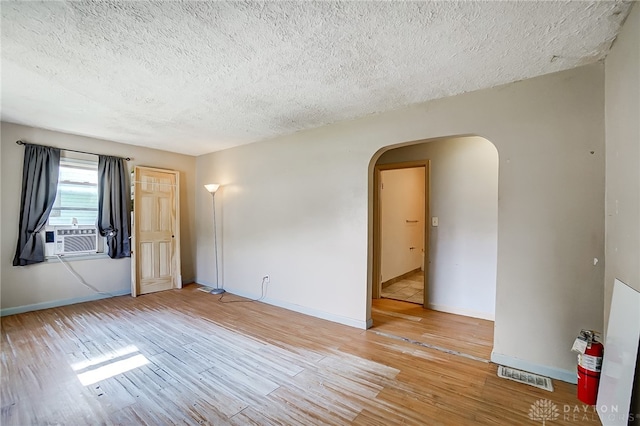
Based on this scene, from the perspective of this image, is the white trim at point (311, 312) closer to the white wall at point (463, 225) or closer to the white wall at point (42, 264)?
the white wall at point (463, 225)

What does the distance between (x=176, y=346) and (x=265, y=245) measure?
1.83 meters

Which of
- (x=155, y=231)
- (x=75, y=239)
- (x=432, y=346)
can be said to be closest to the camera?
(x=432, y=346)

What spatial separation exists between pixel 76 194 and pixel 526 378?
594 centimetres

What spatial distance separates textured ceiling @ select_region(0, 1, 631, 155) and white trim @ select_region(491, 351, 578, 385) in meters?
2.39

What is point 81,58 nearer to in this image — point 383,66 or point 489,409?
point 383,66

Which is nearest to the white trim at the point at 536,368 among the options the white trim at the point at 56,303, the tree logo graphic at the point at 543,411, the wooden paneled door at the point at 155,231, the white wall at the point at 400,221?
the tree logo graphic at the point at 543,411

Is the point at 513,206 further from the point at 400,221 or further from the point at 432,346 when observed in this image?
the point at 400,221

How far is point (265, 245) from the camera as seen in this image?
167 inches

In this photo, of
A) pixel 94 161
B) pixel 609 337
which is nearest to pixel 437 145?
pixel 609 337

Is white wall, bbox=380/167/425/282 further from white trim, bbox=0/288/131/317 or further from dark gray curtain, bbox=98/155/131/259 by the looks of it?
white trim, bbox=0/288/131/317

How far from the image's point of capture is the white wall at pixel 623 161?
150 centimetres

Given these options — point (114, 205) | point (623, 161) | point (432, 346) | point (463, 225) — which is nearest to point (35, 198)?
point (114, 205)

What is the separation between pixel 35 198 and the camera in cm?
372

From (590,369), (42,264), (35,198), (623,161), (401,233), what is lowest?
(590,369)
